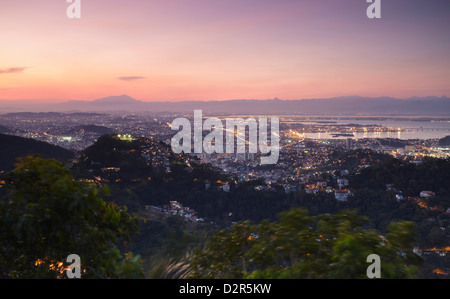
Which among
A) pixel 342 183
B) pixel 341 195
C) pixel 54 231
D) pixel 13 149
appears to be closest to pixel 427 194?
pixel 341 195

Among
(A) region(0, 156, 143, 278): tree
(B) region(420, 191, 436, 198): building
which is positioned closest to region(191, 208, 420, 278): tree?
(A) region(0, 156, 143, 278): tree

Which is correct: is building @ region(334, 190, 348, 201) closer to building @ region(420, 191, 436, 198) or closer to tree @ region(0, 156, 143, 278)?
building @ region(420, 191, 436, 198)

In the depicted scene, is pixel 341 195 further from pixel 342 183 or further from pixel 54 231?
pixel 54 231

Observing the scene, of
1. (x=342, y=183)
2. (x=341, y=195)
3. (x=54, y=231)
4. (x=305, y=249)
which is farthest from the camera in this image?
(x=342, y=183)

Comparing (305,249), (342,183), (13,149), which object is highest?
(305,249)

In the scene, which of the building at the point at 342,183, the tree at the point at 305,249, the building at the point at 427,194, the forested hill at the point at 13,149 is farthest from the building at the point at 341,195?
the forested hill at the point at 13,149

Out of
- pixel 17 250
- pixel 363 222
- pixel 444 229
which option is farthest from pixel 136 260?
pixel 444 229
